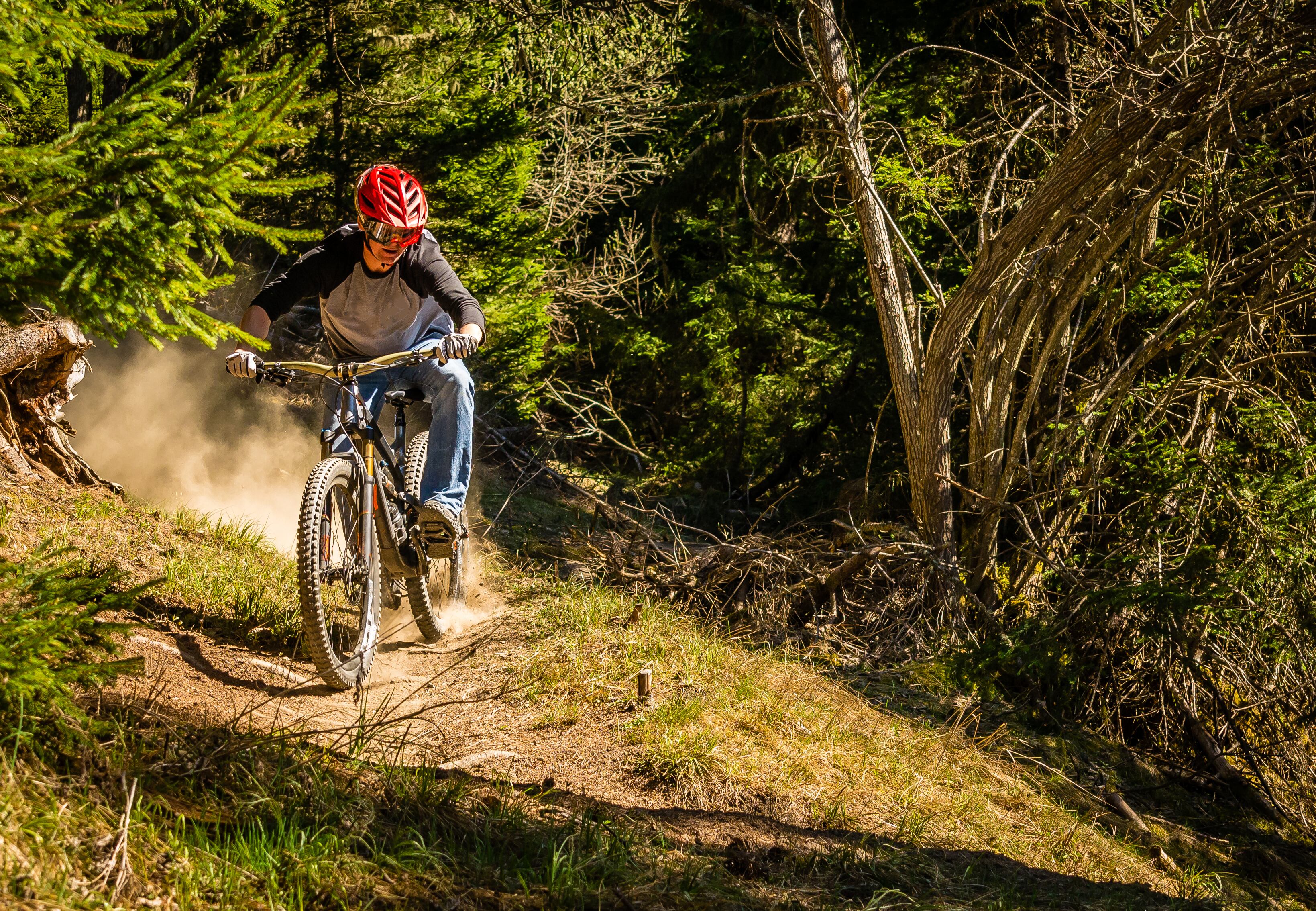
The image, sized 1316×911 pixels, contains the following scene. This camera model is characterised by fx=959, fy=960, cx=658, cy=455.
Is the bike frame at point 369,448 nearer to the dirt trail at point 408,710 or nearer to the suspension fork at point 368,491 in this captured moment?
the suspension fork at point 368,491

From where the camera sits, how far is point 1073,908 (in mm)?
3508

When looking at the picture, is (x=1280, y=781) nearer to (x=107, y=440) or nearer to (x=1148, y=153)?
(x=1148, y=153)

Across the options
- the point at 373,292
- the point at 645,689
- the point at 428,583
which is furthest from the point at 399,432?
the point at 645,689

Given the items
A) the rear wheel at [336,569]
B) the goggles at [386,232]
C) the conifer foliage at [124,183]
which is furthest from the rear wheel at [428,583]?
the conifer foliage at [124,183]

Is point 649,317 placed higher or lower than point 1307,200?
lower

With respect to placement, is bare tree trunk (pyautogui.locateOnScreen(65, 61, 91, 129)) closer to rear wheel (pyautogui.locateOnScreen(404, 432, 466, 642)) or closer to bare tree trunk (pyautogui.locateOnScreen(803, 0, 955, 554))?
rear wheel (pyautogui.locateOnScreen(404, 432, 466, 642))

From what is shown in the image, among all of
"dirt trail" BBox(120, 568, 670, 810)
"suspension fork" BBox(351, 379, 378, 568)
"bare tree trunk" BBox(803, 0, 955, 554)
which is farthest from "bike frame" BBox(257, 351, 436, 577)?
"bare tree trunk" BBox(803, 0, 955, 554)

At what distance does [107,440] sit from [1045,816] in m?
6.95

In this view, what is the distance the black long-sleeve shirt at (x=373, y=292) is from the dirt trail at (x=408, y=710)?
4.81 ft

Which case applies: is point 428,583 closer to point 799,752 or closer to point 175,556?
point 175,556

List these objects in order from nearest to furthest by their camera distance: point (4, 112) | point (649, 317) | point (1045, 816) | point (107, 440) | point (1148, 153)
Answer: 1. point (1045, 816)
2. point (1148, 153)
3. point (4, 112)
4. point (107, 440)
5. point (649, 317)

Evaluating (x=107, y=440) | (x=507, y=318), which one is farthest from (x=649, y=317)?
(x=107, y=440)

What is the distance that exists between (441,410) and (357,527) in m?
0.82

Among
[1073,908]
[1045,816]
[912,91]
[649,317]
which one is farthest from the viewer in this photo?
[649,317]
